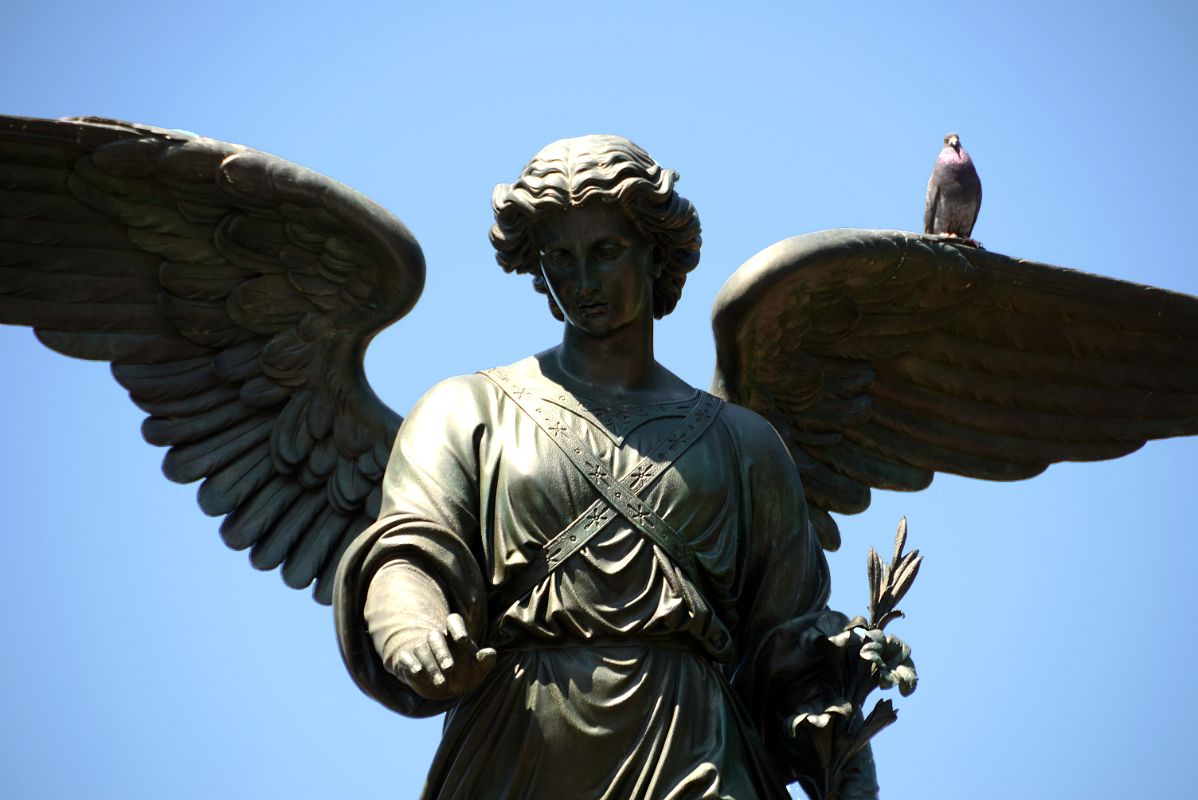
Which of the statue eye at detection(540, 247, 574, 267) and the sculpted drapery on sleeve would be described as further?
the statue eye at detection(540, 247, 574, 267)

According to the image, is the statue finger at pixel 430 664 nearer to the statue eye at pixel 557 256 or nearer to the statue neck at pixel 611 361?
the statue neck at pixel 611 361

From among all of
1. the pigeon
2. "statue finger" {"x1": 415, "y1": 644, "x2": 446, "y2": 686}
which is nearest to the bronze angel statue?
"statue finger" {"x1": 415, "y1": 644, "x2": 446, "y2": 686}

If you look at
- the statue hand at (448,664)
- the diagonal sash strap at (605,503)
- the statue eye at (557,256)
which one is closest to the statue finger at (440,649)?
the statue hand at (448,664)

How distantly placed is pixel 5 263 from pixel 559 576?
10.1 feet

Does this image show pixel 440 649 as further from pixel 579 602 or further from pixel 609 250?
pixel 609 250

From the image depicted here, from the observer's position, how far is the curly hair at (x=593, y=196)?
9.97 meters

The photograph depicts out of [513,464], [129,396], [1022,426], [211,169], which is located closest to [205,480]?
[129,396]

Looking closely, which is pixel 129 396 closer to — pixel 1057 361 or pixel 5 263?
pixel 5 263

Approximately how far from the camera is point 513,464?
9828 mm

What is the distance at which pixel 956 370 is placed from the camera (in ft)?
40.9

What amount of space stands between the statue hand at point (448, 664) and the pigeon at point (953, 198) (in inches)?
164

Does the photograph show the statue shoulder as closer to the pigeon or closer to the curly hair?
the curly hair

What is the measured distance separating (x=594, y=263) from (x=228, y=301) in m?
2.24

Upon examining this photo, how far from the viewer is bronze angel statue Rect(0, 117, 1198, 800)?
955 centimetres
